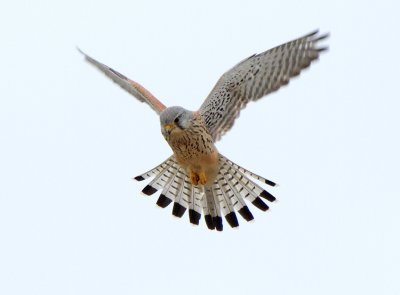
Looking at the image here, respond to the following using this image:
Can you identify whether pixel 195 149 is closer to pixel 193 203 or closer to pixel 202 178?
pixel 202 178

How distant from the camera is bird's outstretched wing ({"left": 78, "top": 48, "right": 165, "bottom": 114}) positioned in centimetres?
1266

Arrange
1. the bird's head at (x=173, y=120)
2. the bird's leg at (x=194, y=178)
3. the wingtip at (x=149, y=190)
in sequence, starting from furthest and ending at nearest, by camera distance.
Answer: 1. the wingtip at (x=149, y=190)
2. the bird's leg at (x=194, y=178)
3. the bird's head at (x=173, y=120)

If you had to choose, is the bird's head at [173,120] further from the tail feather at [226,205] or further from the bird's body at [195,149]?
the tail feather at [226,205]

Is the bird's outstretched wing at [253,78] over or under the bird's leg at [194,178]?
over

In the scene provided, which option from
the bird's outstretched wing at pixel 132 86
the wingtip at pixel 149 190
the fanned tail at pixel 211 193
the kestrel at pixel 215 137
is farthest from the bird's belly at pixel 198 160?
the bird's outstretched wing at pixel 132 86

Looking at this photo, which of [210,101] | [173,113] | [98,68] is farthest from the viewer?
[98,68]

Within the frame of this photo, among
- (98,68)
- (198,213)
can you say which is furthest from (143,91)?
(198,213)

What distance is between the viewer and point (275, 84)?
11914 mm

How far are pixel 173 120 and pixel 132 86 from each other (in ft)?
5.26

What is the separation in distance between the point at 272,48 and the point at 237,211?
241 centimetres

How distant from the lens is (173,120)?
457 inches

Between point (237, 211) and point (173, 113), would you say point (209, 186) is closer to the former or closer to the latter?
point (237, 211)

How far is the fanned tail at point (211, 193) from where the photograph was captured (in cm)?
1295

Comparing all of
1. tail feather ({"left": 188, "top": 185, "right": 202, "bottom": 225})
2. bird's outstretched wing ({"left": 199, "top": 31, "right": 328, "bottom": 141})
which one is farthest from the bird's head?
tail feather ({"left": 188, "top": 185, "right": 202, "bottom": 225})
